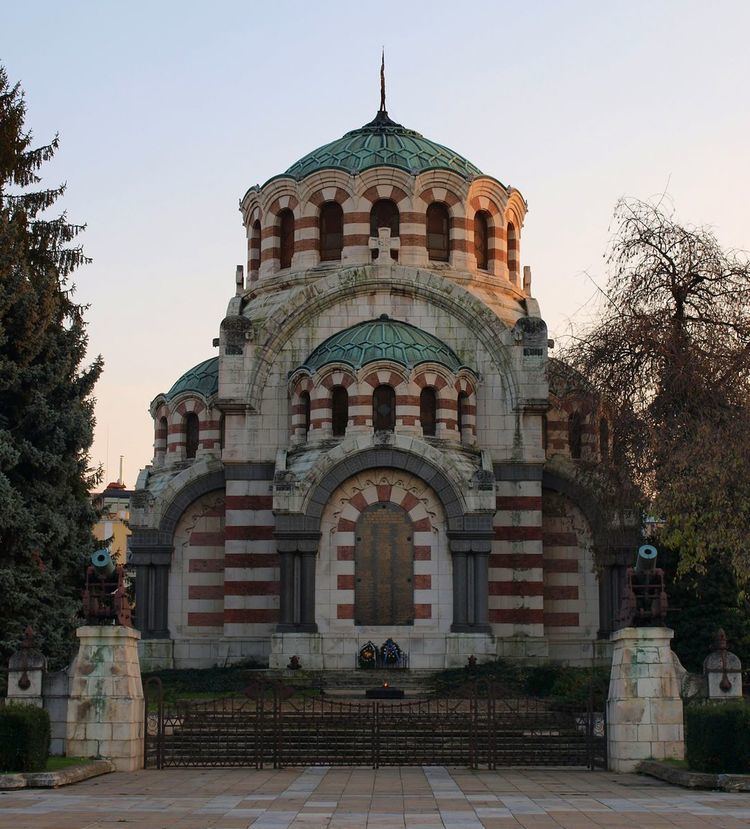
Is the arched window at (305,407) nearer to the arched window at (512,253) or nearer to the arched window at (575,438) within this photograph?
the arched window at (575,438)

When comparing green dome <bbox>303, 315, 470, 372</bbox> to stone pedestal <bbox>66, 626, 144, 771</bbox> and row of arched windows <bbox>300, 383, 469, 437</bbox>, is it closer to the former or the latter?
row of arched windows <bbox>300, 383, 469, 437</bbox>

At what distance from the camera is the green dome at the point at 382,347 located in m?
37.9

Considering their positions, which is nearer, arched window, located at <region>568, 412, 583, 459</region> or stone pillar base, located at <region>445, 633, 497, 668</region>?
stone pillar base, located at <region>445, 633, 497, 668</region>

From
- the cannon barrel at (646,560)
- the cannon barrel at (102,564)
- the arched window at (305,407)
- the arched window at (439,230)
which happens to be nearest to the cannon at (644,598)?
the cannon barrel at (646,560)

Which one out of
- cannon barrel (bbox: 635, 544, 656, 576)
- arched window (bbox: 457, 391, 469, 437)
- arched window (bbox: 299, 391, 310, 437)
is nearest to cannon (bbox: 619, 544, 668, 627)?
cannon barrel (bbox: 635, 544, 656, 576)

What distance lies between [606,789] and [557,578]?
63.4 ft

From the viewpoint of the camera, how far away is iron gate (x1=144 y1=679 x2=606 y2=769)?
25.1 m

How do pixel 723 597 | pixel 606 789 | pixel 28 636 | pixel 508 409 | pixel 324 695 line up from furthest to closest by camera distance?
Result: pixel 508 409 < pixel 723 597 < pixel 324 695 < pixel 28 636 < pixel 606 789

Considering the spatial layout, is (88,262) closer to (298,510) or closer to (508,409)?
(298,510)

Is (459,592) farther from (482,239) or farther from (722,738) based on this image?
(722,738)

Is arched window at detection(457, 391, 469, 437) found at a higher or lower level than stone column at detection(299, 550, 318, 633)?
higher

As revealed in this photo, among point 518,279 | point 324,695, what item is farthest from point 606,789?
point 518,279

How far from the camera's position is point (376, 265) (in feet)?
135

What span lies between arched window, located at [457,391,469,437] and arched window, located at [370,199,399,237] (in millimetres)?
6359
